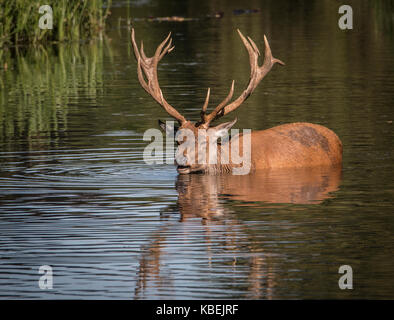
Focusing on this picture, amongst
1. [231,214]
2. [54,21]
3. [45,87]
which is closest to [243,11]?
[54,21]

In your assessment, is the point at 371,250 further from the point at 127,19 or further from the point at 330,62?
the point at 127,19

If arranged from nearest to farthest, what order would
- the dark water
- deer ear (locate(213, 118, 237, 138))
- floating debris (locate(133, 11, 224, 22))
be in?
the dark water
deer ear (locate(213, 118, 237, 138))
floating debris (locate(133, 11, 224, 22))

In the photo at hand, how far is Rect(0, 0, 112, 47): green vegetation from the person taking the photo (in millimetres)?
28344

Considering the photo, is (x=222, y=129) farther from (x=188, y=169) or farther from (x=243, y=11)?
(x=243, y=11)

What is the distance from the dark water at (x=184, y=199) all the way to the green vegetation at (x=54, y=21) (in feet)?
10.4

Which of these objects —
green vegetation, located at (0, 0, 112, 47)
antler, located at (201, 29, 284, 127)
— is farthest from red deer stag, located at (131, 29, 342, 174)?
green vegetation, located at (0, 0, 112, 47)

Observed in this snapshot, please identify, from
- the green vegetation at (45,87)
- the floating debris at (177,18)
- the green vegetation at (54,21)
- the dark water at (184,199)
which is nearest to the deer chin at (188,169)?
the dark water at (184,199)

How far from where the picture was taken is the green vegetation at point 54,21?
2834 cm

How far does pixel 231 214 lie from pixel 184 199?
109cm

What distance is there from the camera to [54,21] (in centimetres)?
3123

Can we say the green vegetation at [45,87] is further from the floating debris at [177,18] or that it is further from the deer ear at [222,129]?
the floating debris at [177,18]

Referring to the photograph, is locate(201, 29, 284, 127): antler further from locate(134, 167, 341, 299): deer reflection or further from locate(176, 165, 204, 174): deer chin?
locate(134, 167, 341, 299): deer reflection

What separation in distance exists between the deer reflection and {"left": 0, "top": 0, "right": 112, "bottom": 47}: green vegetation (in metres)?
16.2

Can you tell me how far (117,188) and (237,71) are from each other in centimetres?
1339
